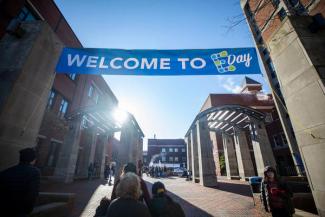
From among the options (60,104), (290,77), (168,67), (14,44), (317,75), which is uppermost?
(60,104)

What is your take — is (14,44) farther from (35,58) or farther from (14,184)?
(14,184)

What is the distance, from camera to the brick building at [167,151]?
6156 cm

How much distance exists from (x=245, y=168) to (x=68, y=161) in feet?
56.5

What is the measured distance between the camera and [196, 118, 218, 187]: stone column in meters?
14.1

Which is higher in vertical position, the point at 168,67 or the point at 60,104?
the point at 60,104

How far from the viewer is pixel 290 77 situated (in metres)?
3.86

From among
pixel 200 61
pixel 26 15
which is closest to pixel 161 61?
pixel 200 61

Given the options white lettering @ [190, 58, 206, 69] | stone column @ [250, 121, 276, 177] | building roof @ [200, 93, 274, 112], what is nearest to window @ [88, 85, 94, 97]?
building roof @ [200, 93, 274, 112]

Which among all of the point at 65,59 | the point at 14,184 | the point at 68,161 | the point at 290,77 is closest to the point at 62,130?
the point at 68,161

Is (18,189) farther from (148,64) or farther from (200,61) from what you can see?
(200,61)

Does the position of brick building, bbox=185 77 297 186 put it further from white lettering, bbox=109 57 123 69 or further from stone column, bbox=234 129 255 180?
white lettering, bbox=109 57 123 69

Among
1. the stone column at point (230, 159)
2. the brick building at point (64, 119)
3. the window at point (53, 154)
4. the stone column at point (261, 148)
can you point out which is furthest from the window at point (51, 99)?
the stone column at point (230, 159)

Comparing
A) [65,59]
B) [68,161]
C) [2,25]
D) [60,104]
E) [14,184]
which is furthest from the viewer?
[60,104]

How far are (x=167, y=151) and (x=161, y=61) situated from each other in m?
60.0
